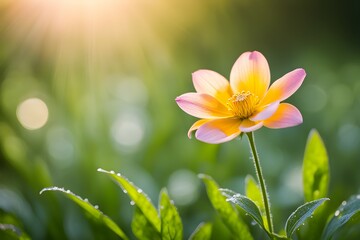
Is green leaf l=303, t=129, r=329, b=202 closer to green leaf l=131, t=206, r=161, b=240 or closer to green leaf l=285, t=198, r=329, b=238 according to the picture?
green leaf l=285, t=198, r=329, b=238

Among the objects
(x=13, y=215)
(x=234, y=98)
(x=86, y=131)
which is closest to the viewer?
(x=234, y=98)

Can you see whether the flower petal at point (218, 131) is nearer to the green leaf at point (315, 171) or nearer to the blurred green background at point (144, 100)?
the green leaf at point (315, 171)

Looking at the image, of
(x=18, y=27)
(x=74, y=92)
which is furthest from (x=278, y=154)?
(x=18, y=27)

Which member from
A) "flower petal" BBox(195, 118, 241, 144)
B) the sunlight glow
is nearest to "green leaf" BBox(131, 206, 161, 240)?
"flower petal" BBox(195, 118, 241, 144)

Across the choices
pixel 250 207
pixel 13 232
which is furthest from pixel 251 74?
pixel 13 232

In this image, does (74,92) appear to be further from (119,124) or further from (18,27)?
(18,27)

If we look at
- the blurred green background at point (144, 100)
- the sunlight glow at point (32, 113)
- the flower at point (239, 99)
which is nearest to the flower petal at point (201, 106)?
the flower at point (239, 99)
